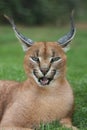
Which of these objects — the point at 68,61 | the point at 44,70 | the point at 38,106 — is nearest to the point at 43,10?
the point at 68,61

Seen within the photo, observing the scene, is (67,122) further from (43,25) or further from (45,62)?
(43,25)

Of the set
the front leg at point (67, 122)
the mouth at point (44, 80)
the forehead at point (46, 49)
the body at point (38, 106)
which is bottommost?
the front leg at point (67, 122)

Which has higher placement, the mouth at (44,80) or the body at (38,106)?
the mouth at (44,80)

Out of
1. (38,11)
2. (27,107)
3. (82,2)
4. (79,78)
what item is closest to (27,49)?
(27,107)

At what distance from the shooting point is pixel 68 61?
66.5ft

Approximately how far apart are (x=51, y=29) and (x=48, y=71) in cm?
2492

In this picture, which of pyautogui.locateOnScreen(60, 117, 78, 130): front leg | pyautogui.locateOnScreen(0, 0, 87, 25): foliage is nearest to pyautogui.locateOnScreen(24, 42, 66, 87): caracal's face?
pyautogui.locateOnScreen(60, 117, 78, 130): front leg

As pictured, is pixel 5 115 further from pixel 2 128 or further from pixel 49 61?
pixel 49 61

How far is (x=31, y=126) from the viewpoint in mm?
7977

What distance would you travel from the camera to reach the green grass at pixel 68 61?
967cm

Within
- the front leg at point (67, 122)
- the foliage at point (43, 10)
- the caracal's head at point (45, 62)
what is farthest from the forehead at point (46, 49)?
the foliage at point (43, 10)

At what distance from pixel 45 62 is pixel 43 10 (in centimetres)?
2477

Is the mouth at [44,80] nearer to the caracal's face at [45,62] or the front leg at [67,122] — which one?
the caracal's face at [45,62]

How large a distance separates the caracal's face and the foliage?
20.1 metres
